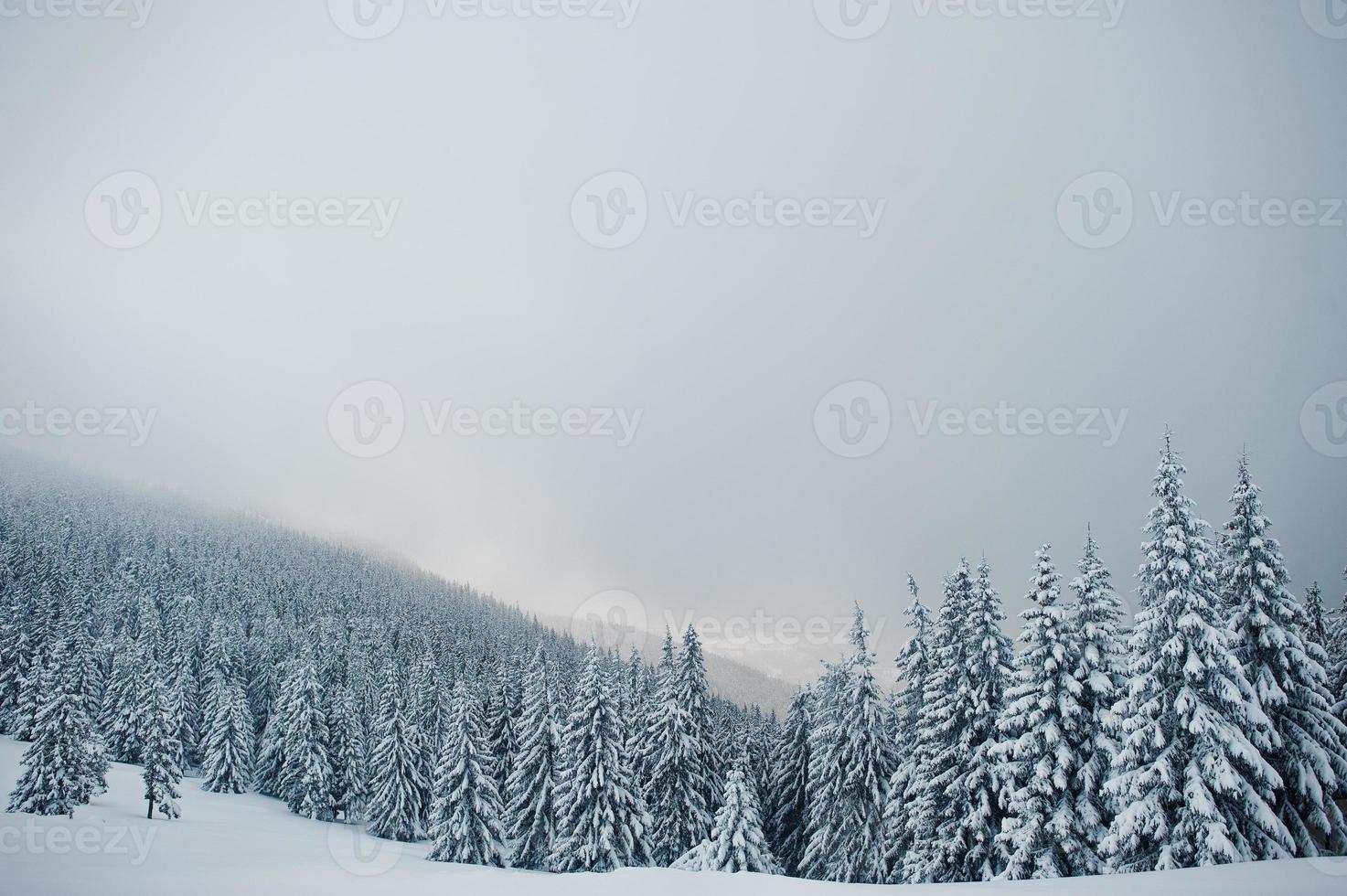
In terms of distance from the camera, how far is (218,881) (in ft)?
43.0

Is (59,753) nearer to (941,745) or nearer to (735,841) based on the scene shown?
(735,841)

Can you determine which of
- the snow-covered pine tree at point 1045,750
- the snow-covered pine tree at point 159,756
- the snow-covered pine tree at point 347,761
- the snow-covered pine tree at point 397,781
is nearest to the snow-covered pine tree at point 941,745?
the snow-covered pine tree at point 1045,750

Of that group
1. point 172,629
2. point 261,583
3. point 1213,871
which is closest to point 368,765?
point 172,629

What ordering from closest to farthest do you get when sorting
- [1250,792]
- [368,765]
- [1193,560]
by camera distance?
[1250,792] → [1193,560] → [368,765]

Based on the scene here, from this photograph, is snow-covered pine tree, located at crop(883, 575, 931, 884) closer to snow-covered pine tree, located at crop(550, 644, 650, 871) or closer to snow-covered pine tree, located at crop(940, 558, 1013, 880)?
snow-covered pine tree, located at crop(940, 558, 1013, 880)

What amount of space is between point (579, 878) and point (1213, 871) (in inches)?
496

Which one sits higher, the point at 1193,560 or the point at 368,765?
the point at 1193,560

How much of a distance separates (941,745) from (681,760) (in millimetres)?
16066

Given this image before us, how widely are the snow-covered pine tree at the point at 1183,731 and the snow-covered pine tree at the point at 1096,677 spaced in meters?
1.10

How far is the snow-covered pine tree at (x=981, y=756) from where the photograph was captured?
964 inches

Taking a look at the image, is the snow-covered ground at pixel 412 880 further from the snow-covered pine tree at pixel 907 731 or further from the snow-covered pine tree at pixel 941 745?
the snow-covered pine tree at pixel 907 731

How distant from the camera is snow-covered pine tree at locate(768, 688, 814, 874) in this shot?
41.1 metres

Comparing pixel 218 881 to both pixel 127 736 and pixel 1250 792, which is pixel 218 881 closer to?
pixel 1250 792

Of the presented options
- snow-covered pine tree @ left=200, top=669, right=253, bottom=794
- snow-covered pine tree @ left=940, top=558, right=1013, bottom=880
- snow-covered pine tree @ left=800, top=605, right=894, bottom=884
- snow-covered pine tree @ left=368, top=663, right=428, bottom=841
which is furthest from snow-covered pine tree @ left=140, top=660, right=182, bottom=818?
snow-covered pine tree @ left=940, top=558, right=1013, bottom=880
